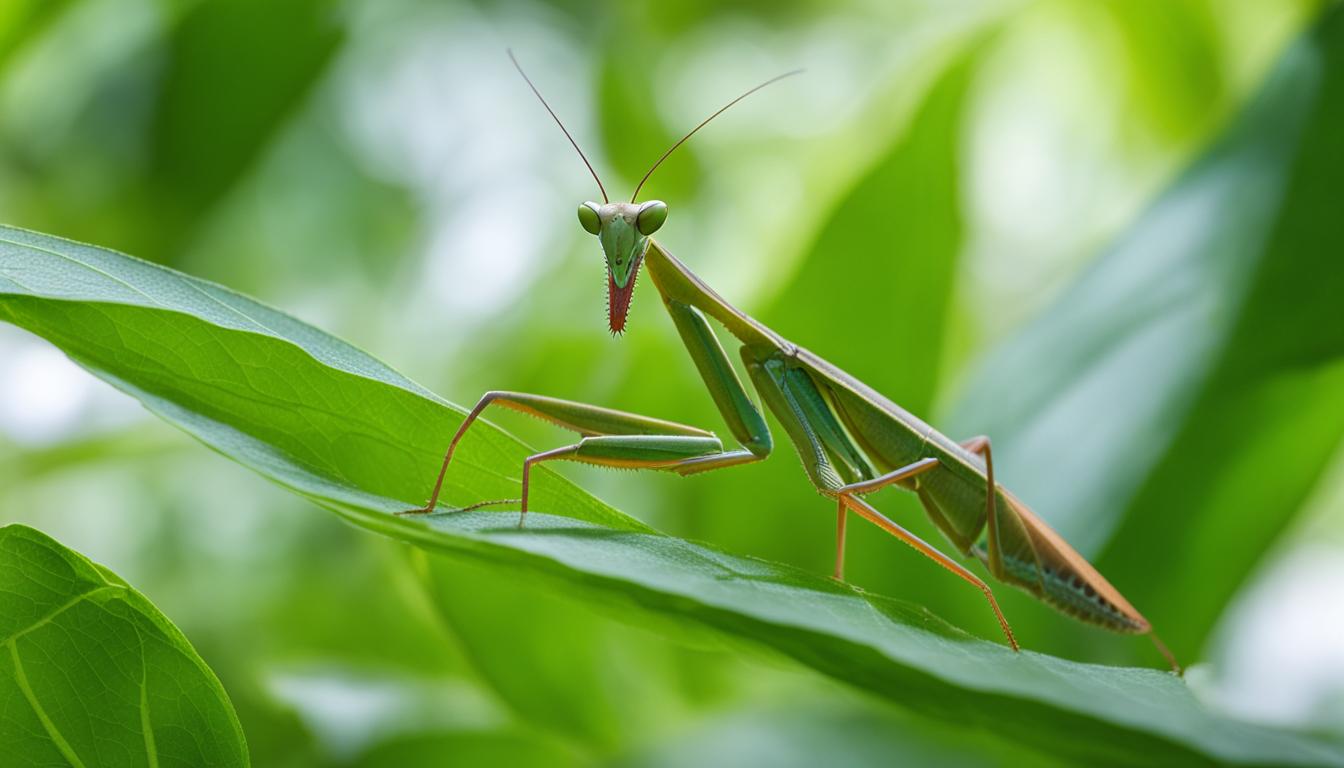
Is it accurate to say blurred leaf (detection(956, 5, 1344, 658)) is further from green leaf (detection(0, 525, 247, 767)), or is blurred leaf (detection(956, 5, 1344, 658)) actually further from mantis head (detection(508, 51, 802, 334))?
green leaf (detection(0, 525, 247, 767))

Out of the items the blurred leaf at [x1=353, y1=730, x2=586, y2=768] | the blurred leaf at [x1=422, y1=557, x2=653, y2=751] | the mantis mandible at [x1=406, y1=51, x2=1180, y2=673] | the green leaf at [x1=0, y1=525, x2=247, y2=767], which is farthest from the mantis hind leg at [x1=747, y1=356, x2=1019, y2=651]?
the green leaf at [x1=0, y1=525, x2=247, y2=767]

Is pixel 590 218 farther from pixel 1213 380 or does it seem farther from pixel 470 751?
pixel 1213 380

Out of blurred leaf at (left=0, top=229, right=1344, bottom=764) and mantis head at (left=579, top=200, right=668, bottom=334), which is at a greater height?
mantis head at (left=579, top=200, right=668, bottom=334)

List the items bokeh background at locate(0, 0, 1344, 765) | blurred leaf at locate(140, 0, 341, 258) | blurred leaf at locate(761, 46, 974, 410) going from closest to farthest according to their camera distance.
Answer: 1. bokeh background at locate(0, 0, 1344, 765)
2. blurred leaf at locate(761, 46, 974, 410)
3. blurred leaf at locate(140, 0, 341, 258)

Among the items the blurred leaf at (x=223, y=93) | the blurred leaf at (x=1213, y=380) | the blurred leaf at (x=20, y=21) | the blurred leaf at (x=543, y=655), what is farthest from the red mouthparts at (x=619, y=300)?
the blurred leaf at (x=20, y=21)

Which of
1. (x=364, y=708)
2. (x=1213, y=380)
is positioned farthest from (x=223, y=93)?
(x=1213, y=380)

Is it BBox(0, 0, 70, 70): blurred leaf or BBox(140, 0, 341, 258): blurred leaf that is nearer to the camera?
BBox(0, 0, 70, 70): blurred leaf

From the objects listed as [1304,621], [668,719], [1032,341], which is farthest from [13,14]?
[1304,621]

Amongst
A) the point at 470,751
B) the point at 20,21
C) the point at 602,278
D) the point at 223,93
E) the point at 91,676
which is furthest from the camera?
the point at 602,278
